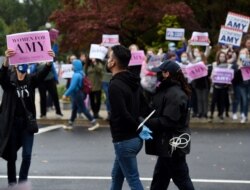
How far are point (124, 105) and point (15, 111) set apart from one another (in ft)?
6.19

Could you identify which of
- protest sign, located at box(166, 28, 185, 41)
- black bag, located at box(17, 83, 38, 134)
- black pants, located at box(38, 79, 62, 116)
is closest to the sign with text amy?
black bag, located at box(17, 83, 38, 134)

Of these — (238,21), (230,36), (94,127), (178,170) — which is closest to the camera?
(178,170)

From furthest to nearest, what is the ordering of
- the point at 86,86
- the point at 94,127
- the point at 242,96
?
1. the point at 242,96
2. the point at 86,86
3. the point at 94,127

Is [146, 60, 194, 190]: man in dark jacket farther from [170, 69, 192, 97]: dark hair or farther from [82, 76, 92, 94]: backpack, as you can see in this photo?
[82, 76, 92, 94]: backpack

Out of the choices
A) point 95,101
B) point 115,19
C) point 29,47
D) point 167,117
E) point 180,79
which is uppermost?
point 29,47

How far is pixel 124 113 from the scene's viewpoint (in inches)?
278

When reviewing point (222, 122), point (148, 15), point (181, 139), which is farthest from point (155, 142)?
point (148, 15)

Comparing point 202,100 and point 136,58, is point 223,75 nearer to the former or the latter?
point 202,100

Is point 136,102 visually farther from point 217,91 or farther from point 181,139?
point 217,91

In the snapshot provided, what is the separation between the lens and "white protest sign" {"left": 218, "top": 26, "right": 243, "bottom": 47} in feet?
55.8

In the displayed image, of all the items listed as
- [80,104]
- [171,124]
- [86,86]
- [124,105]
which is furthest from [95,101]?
[124,105]

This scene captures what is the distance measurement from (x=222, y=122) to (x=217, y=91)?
0.74m

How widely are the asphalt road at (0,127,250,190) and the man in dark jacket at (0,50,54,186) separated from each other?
916mm

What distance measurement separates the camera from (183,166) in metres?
7.52
